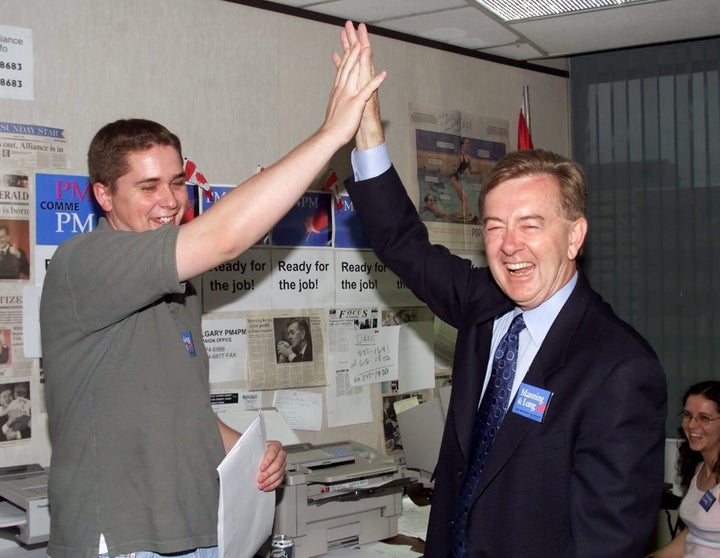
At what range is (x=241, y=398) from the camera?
2.93 meters

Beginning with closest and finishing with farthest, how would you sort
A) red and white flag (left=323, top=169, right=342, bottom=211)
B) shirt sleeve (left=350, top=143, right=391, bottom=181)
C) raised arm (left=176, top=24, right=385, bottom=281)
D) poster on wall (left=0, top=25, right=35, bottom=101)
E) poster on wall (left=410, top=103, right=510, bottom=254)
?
1. raised arm (left=176, top=24, right=385, bottom=281)
2. shirt sleeve (left=350, top=143, right=391, bottom=181)
3. poster on wall (left=0, top=25, right=35, bottom=101)
4. red and white flag (left=323, top=169, right=342, bottom=211)
5. poster on wall (left=410, top=103, right=510, bottom=254)

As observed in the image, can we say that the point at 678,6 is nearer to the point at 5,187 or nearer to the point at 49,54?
the point at 49,54

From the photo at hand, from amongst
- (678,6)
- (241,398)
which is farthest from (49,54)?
(678,6)

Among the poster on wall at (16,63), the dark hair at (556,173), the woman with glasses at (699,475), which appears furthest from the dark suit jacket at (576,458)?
the woman with glasses at (699,475)

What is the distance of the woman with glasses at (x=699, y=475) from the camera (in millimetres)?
3082

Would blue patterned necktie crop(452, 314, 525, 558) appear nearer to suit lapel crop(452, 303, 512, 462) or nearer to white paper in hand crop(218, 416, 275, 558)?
suit lapel crop(452, 303, 512, 462)

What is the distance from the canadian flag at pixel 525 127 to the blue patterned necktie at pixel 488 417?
2248 mm

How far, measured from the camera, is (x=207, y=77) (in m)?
2.85

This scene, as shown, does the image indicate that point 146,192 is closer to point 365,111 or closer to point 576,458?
point 365,111

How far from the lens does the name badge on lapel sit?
4.91ft

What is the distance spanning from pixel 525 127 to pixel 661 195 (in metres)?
0.79

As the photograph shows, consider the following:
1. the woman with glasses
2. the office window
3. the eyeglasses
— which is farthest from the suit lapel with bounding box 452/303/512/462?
the office window

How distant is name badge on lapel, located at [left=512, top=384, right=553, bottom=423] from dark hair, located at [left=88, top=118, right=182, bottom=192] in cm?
84

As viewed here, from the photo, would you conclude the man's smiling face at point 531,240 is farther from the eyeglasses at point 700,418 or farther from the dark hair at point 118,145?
the eyeglasses at point 700,418
